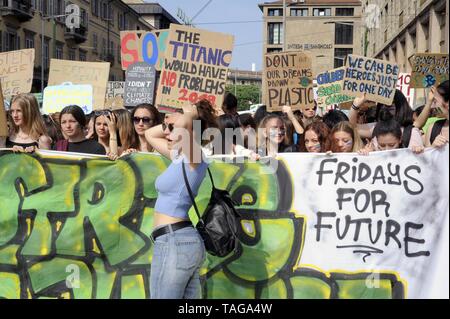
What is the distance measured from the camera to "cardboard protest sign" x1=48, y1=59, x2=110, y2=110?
7879 millimetres

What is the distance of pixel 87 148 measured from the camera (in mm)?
4973

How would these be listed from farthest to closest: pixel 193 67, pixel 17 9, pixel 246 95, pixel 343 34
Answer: pixel 246 95
pixel 343 34
pixel 17 9
pixel 193 67

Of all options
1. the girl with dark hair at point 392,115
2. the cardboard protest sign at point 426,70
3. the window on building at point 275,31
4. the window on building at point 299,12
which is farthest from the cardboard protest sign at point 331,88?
the window on building at point 275,31

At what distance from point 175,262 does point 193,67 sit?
257 cm

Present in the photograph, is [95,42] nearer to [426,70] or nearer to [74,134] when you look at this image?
[426,70]

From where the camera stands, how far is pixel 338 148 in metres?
4.54

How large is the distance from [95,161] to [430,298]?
2.40m

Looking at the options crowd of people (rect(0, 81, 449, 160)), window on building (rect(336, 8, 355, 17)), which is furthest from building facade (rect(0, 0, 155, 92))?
window on building (rect(336, 8, 355, 17))

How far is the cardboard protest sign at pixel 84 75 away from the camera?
788 cm

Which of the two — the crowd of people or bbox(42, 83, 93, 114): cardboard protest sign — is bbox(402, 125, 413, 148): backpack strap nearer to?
the crowd of people

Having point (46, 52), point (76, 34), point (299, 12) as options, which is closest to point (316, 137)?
point (46, 52)
